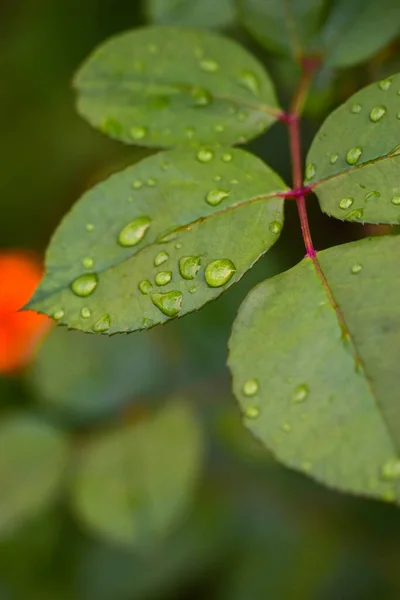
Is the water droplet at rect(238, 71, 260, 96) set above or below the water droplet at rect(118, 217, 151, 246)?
above

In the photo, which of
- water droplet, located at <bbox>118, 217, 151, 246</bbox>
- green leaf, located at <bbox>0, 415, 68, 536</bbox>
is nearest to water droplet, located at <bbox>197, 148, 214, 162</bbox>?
water droplet, located at <bbox>118, 217, 151, 246</bbox>

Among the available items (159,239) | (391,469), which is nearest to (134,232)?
(159,239)

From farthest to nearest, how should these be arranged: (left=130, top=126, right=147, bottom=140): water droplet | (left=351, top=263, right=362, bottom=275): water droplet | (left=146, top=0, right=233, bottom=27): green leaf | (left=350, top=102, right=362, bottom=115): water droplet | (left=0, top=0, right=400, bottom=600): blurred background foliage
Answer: (left=0, top=0, right=400, bottom=600): blurred background foliage, (left=146, top=0, right=233, bottom=27): green leaf, (left=130, top=126, right=147, bottom=140): water droplet, (left=350, top=102, right=362, bottom=115): water droplet, (left=351, top=263, right=362, bottom=275): water droplet

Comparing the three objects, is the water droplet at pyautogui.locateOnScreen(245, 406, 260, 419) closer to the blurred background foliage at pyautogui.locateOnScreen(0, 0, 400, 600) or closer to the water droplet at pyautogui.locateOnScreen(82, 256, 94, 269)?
the water droplet at pyautogui.locateOnScreen(82, 256, 94, 269)

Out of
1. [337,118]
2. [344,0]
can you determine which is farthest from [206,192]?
[344,0]

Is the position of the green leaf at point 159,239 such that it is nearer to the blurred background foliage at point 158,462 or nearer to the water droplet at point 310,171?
the water droplet at point 310,171

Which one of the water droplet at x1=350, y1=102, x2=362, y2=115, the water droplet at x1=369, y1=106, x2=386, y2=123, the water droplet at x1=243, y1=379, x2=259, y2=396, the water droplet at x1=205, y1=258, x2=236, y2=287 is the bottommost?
the water droplet at x1=243, y1=379, x2=259, y2=396
